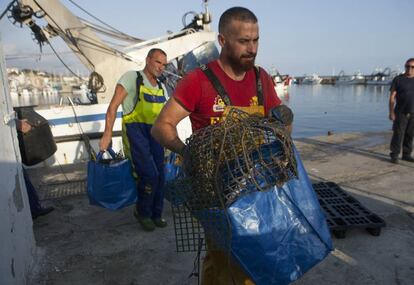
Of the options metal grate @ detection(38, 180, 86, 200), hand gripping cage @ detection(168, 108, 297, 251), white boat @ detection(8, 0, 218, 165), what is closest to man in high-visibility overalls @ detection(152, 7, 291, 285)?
hand gripping cage @ detection(168, 108, 297, 251)

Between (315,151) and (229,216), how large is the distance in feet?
21.5

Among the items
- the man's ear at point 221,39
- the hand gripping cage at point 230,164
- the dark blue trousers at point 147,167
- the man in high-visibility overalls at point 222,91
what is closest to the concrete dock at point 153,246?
the dark blue trousers at point 147,167

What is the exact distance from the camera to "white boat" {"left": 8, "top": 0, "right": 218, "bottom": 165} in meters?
6.33

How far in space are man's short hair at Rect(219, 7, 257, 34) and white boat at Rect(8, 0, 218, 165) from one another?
487cm

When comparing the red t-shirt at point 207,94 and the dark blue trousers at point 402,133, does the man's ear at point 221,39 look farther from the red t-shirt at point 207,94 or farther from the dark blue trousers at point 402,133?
the dark blue trousers at point 402,133

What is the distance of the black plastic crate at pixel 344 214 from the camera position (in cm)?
339

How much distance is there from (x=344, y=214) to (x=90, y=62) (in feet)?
18.9

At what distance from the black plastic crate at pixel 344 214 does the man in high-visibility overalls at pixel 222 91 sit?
1.89 metres

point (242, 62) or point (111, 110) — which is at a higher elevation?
point (242, 62)

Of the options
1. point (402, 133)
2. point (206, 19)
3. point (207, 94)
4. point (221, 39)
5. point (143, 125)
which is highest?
point (206, 19)

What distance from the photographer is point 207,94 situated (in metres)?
1.88

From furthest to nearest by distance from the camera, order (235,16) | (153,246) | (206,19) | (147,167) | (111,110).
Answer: (206,19) < (111,110) < (147,167) < (153,246) < (235,16)

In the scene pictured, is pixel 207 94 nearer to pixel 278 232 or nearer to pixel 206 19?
pixel 278 232

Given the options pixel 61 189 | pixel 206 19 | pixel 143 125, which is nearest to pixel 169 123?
pixel 143 125
